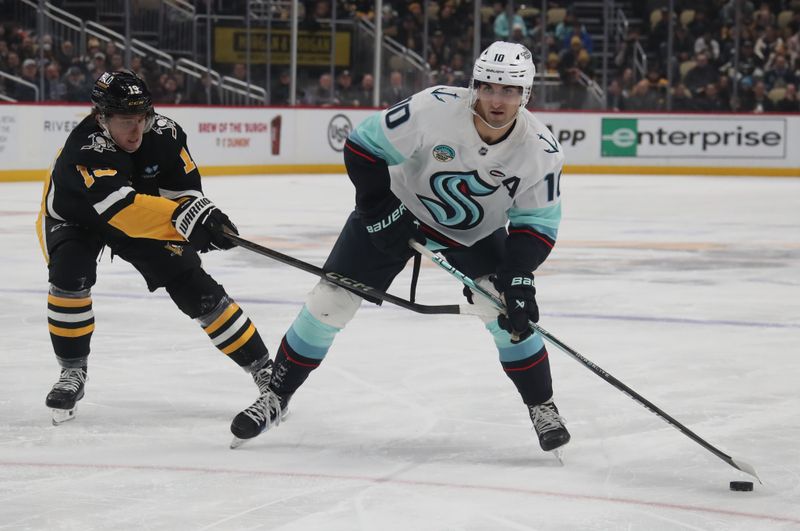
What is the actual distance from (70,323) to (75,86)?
9.75 metres

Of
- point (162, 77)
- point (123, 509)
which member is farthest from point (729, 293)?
point (162, 77)

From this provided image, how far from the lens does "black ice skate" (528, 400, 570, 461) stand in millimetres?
3176

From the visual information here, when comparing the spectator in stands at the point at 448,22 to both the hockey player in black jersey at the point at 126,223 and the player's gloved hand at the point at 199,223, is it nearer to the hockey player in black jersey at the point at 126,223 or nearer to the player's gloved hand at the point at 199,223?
the hockey player in black jersey at the point at 126,223

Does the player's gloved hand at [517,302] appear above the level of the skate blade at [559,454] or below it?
above

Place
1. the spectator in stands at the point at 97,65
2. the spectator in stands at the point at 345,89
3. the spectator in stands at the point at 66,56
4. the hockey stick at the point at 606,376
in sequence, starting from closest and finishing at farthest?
the hockey stick at the point at 606,376
the spectator in stands at the point at 66,56
the spectator in stands at the point at 97,65
the spectator in stands at the point at 345,89

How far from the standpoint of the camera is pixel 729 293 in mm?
6078

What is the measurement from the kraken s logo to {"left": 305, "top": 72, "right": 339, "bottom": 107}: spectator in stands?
12078mm

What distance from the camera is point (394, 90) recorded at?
15.8 m

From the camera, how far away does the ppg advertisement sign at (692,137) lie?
51.1ft

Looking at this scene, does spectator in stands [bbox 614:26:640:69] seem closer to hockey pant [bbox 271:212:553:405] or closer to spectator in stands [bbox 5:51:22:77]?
spectator in stands [bbox 5:51:22:77]

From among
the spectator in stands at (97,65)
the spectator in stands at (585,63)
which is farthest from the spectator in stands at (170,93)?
Answer: the spectator in stands at (585,63)

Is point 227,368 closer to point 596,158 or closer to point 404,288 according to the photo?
point 404,288

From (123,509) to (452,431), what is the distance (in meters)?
1.06

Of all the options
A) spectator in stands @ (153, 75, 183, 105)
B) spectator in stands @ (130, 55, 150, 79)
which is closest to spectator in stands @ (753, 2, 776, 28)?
spectator in stands @ (153, 75, 183, 105)
